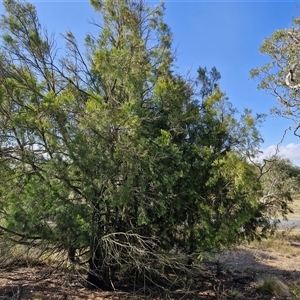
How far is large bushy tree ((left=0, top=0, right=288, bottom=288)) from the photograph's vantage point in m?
4.82

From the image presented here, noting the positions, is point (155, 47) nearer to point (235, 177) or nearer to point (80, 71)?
point (80, 71)

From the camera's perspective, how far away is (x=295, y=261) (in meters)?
10.2

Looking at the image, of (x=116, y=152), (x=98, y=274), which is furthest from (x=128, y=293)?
(x=116, y=152)

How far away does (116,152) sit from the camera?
496 cm

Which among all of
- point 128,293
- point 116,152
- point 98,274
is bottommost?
point 128,293

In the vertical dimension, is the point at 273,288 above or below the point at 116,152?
below

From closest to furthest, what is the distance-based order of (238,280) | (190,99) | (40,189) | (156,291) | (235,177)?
1. (40,189)
2. (235,177)
3. (156,291)
4. (190,99)
5. (238,280)

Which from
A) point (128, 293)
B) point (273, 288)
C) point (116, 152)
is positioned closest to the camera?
point (116, 152)

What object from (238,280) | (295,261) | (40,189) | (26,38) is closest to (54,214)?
(40,189)

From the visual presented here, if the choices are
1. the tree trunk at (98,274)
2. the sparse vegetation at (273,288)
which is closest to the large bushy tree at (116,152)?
the tree trunk at (98,274)

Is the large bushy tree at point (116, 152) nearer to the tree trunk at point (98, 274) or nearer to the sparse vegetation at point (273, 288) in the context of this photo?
the tree trunk at point (98, 274)

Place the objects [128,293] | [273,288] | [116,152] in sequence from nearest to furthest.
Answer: [116,152]
[128,293]
[273,288]

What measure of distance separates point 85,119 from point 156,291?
338 cm

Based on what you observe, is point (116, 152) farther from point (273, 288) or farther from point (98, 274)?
point (273, 288)
